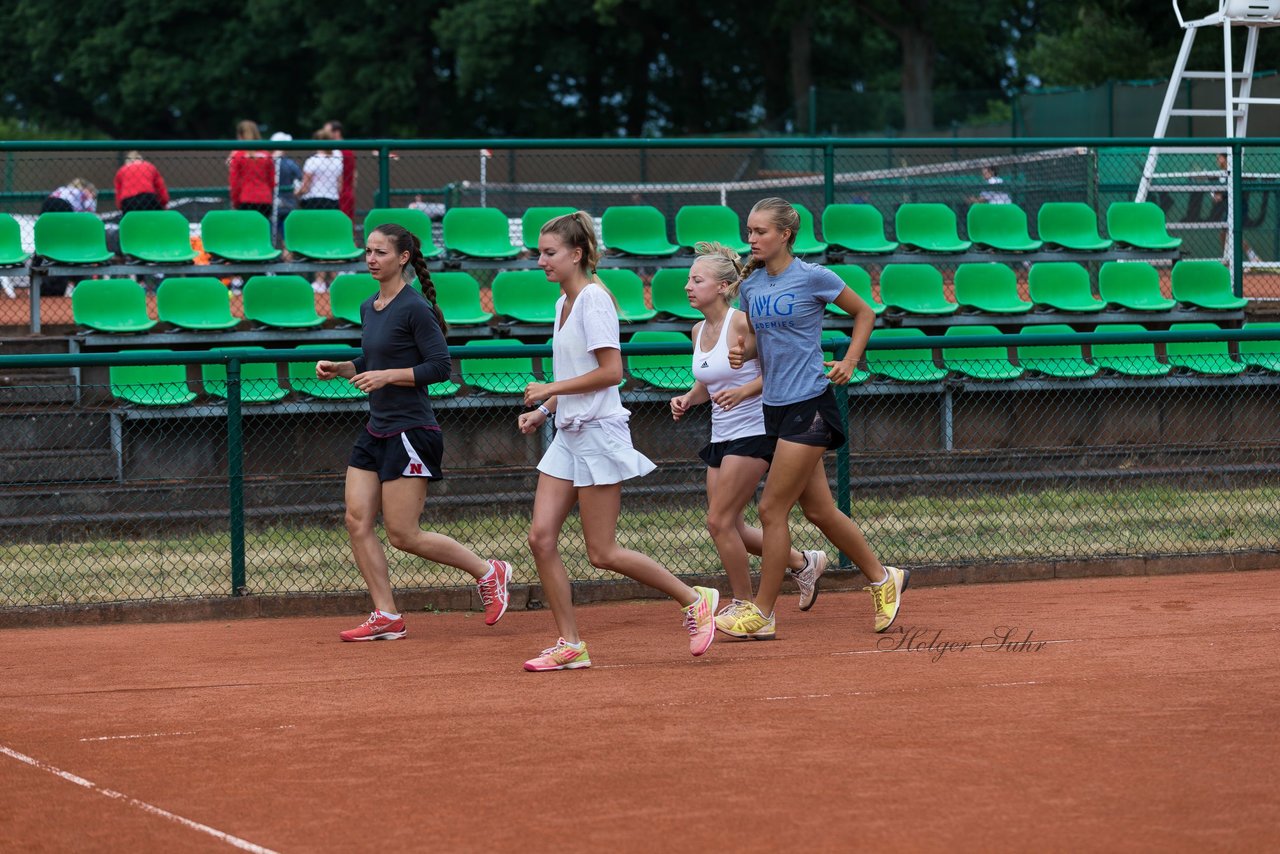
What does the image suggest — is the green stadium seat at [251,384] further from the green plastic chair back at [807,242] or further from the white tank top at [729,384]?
the green plastic chair back at [807,242]

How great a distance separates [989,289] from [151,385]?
23.4 feet

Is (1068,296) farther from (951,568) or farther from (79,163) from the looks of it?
(79,163)

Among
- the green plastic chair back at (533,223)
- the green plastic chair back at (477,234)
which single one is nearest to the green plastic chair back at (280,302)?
the green plastic chair back at (477,234)

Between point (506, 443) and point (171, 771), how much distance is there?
6.35m

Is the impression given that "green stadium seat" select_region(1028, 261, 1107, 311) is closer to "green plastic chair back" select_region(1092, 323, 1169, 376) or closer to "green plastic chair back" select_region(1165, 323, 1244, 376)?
"green plastic chair back" select_region(1092, 323, 1169, 376)

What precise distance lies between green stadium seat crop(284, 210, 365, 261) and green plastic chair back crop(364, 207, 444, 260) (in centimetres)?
23

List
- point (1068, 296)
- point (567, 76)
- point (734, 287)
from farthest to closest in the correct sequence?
point (567, 76), point (1068, 296), point (734, 287)

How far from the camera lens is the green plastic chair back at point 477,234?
44.7 feet

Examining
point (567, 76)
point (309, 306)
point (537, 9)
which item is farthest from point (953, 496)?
point (567, 76)

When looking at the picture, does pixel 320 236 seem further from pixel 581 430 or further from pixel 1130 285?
pixel 1130 285

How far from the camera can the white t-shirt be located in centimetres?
692

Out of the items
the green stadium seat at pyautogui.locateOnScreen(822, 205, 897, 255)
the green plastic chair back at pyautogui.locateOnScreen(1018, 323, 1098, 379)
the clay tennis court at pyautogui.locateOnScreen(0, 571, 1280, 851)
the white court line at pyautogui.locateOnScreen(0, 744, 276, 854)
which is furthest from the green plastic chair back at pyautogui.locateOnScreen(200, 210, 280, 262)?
the white court line at pyautogui.locateOnScreen(0, 744, 276, 854)

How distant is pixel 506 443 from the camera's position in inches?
466

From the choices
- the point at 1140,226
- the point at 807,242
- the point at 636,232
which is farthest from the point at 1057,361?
the point at 636,232
